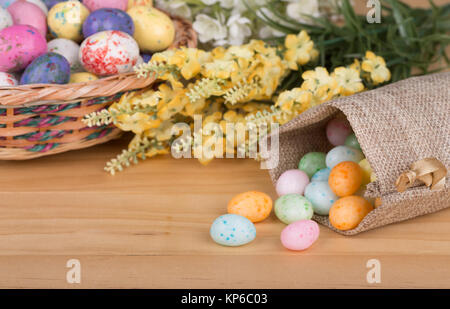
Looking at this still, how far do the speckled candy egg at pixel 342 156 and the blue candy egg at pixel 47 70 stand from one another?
1.44 feet

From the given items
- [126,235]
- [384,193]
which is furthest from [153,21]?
[384,193]

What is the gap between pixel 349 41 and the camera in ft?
3.68

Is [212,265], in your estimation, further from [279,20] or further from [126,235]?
[279,20]

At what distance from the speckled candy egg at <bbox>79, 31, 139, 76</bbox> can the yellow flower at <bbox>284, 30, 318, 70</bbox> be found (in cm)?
28

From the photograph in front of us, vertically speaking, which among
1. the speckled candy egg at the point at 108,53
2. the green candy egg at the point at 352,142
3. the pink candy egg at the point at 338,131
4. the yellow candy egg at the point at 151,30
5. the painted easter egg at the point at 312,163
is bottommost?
the painted easter egg at the point at 312,163

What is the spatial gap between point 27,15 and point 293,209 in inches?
23.5

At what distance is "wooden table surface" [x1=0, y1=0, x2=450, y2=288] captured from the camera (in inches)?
26.7

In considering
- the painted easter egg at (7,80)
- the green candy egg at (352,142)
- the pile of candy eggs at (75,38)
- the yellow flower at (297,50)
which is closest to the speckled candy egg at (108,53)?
the pile of candy eggs at (75,38)

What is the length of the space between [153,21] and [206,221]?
418 millimetres

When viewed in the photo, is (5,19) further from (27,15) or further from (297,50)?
(297,50)

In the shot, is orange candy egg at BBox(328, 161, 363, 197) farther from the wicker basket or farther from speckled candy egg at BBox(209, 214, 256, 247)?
the wicker basket

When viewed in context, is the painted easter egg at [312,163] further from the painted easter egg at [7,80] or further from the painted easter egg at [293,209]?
the painted easter egg at [7,80]

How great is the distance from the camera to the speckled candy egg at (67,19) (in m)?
1.00

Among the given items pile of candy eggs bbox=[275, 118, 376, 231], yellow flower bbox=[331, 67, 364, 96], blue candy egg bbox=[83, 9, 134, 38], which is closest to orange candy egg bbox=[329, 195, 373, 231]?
pile of candy eggs bbox=[275, 118, 376, 231]
